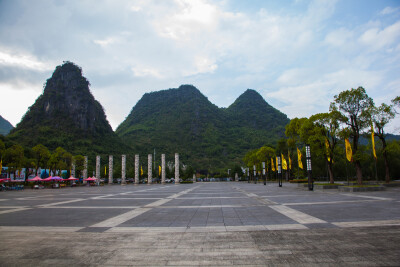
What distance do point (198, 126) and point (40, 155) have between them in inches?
4346

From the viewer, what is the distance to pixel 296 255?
16.5ft

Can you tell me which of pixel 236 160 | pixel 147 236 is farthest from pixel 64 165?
pixel 236 160

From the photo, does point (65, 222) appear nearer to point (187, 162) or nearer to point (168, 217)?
point (168, 217)

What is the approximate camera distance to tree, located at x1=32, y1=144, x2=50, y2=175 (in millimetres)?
44750

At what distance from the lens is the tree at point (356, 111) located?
2430cm

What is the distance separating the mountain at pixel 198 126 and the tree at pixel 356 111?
92234mm

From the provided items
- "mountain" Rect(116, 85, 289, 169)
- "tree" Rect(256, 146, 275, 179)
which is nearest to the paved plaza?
"tree" Rect(256, 146, 275, 179)

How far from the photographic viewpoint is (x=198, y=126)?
497 feet

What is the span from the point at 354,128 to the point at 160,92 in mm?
182845

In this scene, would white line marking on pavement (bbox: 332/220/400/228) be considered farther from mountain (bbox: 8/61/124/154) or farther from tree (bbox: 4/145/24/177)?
mountain (bbox: 8/61/124/154)

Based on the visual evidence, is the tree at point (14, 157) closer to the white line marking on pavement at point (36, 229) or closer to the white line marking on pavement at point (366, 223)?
the white line marking on pavement at point (36, 229)

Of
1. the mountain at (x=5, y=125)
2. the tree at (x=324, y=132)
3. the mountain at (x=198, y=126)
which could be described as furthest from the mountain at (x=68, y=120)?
the tree at (x=324, y=132)

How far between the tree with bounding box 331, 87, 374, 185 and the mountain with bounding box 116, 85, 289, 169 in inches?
3631

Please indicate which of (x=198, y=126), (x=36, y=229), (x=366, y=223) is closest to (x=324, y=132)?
(x=366, y=223)
